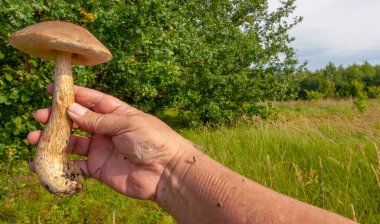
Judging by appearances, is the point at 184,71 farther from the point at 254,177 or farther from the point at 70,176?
the point at 70,176

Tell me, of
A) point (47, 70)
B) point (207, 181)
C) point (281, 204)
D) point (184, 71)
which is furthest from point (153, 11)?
point (281, 204)

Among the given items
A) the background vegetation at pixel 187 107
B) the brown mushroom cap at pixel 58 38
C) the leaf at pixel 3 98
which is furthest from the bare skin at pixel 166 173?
the leaf at pixel 3 98

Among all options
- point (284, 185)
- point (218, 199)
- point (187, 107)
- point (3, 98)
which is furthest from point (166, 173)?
point (187, 107)

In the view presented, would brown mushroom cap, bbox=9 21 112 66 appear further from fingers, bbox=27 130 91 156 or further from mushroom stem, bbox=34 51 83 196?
fingers, bbox=27 130 91 156

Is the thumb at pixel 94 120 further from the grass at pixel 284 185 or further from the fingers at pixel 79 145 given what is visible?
the grass at pixel 284 185

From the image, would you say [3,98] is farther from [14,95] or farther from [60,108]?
[60,108]

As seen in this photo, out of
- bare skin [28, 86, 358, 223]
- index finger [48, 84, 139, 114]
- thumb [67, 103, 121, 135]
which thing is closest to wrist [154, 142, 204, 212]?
bare skin [28, 86, 358, 223]

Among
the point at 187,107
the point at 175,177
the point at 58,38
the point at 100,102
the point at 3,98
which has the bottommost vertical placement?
the point at 187,107
